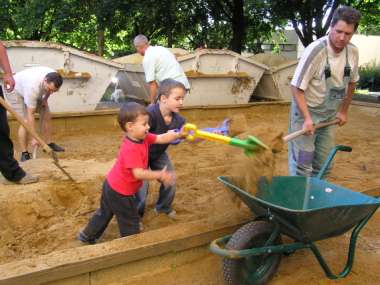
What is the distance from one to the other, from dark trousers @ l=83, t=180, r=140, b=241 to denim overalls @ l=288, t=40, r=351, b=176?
1507mm

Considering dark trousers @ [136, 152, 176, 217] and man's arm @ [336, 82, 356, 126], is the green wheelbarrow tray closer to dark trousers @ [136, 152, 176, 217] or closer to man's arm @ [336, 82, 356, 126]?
man's arm @ [336, 82, 356, 126]

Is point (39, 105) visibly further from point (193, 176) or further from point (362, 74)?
point (362, 74)

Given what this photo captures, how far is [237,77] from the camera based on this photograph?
10.1m

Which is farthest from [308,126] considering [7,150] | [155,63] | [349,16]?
[155,63]

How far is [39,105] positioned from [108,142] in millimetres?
1452

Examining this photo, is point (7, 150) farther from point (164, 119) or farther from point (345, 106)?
point (345, 106)

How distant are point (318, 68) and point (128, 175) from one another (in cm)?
173

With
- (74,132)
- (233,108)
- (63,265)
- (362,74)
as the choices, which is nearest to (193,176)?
(63,265)

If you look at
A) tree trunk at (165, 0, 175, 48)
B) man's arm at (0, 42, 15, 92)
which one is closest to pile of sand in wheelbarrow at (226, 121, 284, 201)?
man's arm at (0, 42, 15, 92)

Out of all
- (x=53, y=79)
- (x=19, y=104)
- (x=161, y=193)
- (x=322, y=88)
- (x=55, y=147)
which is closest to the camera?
(x=322, y=88)

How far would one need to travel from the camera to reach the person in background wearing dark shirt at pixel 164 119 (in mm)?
3334

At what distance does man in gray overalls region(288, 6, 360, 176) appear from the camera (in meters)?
3.40

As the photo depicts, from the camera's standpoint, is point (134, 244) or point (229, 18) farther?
point (229, 18)

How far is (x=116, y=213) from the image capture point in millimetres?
3242
